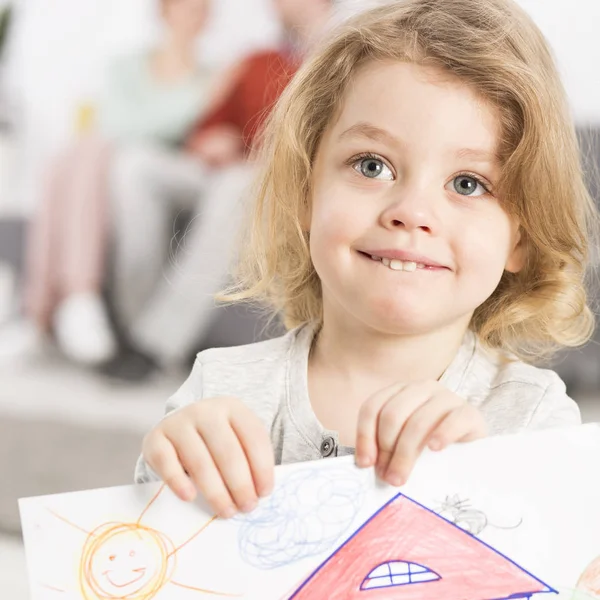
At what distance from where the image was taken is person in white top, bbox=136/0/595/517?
2.16ft

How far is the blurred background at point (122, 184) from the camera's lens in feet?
6.67

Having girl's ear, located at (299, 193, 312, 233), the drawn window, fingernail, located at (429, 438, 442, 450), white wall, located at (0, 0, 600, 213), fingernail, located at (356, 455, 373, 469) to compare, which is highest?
white wall, located at (0, 0, 600, 213)

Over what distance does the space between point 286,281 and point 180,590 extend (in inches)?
18.0

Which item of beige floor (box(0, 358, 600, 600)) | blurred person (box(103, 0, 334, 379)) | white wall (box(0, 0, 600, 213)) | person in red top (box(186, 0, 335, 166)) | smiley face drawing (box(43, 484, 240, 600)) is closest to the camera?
smiley face drawing (box(43, 484, 240, 600))

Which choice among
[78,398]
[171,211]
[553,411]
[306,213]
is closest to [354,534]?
[553,411]

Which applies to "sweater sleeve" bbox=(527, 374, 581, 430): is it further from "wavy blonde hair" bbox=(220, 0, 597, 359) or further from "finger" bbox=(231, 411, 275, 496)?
"finger" bbox=(231, 411, 275, 496)

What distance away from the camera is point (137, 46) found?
2637 millimetres

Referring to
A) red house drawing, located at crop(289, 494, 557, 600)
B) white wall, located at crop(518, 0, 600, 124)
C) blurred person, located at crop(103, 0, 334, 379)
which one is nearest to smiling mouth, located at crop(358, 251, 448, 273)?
red house drawing, located at crop(289, 494, 557, 600)

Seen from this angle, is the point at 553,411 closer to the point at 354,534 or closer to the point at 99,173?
the point at 354,534

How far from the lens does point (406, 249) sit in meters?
0.75

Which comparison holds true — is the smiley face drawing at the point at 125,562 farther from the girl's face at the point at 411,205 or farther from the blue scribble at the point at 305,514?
the girl's face at the point at 411,205

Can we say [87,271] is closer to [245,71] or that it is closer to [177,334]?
[177,334]

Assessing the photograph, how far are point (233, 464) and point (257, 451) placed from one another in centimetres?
2

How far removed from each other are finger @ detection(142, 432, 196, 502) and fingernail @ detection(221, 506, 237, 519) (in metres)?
0.02
